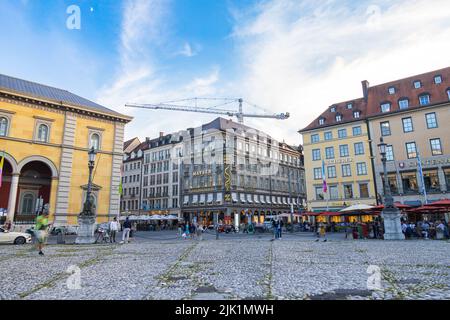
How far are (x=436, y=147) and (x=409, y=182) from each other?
18.5ft

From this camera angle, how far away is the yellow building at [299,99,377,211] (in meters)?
46.8

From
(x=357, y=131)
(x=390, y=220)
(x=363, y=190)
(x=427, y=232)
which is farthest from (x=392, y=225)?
(x=357, y=131)

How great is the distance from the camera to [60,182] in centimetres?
3238

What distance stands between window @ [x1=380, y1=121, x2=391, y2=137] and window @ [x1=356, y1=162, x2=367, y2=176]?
5.21 m

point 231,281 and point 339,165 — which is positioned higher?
point 339,165

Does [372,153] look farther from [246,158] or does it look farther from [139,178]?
[139,178]

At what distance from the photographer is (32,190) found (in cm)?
3350

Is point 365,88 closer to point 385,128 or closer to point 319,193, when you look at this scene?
point 385,128

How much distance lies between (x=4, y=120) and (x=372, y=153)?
152ft

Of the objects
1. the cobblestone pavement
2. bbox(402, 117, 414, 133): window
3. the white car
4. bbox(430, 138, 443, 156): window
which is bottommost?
the cobblestone pavement

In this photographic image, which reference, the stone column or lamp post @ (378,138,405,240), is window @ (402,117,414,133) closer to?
lamp post @ (378,138,405,240)

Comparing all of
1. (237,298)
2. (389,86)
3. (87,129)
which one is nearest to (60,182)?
(87,129)

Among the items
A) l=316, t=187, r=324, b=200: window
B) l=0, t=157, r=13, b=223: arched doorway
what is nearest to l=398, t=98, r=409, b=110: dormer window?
l=316, t=187, r=324, b=200: window

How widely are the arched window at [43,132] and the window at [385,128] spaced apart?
144 feet
